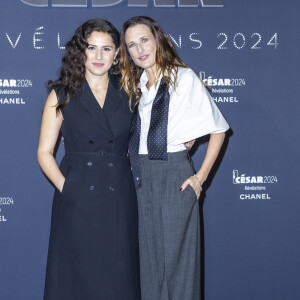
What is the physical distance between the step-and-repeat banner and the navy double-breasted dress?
838mm

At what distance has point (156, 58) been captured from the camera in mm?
2279

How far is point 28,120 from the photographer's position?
2908mm

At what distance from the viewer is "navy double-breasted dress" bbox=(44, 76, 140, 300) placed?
6.98 feet

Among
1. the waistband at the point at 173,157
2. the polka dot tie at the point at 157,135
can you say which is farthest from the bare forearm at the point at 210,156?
the polka dot tie at the point at 157,135

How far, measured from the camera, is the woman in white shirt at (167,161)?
2160 mm

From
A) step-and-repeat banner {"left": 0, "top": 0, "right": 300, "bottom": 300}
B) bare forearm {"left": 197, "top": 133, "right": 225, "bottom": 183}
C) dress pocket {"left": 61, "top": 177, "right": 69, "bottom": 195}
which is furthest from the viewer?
step-and-repeat banner {"left": 0, "top": 0, "right": 300, "bottom": 300}

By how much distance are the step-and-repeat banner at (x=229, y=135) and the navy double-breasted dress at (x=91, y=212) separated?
0.84m

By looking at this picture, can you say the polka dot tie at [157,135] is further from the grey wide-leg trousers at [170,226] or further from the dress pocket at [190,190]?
the dress pocket at [190,190]

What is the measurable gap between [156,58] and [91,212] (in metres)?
0.88

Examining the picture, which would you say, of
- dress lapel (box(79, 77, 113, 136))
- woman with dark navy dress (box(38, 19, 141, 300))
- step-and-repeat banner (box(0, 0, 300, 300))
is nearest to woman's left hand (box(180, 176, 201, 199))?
woman with dark navy dress (box(38, 19, 141, 300))

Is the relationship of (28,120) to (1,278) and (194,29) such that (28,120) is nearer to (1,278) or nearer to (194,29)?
(1,278)

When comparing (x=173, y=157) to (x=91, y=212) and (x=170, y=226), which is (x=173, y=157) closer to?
(x=170, y=226)

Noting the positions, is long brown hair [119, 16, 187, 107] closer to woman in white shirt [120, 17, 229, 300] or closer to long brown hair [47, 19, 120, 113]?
woman in white shirt [120, 17, 229, 300]

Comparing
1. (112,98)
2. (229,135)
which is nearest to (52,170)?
(112,98)
